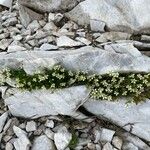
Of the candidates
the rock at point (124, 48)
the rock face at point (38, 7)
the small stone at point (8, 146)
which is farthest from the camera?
the rock face at point (38, 7)

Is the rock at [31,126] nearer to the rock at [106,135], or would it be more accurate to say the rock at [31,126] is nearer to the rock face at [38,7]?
the rock at [106,135]

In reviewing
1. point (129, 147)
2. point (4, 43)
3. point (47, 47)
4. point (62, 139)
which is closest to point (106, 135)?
point (129, 147)

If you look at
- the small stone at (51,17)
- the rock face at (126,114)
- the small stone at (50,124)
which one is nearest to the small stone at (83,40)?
the small stone at (51,17)

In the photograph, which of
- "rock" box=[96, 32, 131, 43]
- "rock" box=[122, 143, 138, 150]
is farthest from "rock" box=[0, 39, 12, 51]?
"rock" box=[122, 143, 138, 150]

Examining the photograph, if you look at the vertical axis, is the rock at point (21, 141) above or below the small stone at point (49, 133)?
below

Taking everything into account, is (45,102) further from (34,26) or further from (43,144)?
(34,26)

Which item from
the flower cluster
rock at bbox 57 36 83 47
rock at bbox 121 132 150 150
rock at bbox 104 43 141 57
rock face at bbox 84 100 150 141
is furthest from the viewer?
rock at bbox 121 132 150 150

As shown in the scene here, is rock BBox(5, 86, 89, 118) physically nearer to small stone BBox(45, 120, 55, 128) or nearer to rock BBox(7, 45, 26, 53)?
small stone BBox(45, 120, 55, 128)
